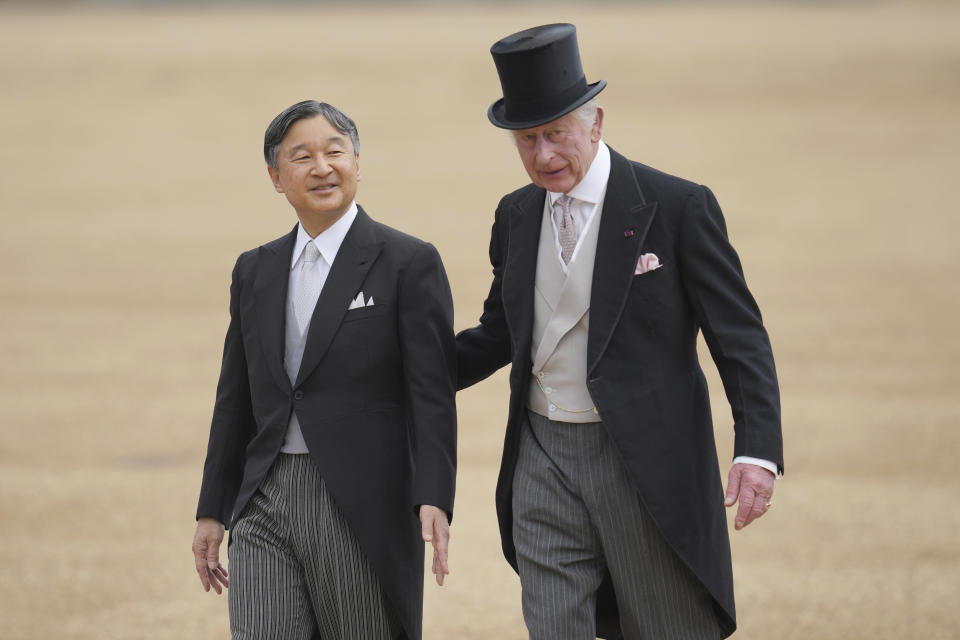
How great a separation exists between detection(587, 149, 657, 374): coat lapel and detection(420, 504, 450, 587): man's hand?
490mm

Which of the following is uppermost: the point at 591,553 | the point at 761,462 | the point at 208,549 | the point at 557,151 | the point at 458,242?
the point at 557,151

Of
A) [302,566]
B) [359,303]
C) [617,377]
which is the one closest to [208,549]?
[302,566]

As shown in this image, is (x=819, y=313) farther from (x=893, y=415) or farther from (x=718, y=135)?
(x=718, y=135)

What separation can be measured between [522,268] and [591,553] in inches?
28.2

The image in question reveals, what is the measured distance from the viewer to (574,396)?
10.8 ft

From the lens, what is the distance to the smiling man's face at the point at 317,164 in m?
3.25

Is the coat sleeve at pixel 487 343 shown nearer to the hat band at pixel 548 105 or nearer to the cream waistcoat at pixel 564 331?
the cream waistcoat at pixel 564 331

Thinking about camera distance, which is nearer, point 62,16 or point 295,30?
point 295,30

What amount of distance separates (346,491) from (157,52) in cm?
2672

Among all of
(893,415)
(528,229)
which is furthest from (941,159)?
(528,229)

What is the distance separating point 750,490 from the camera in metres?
3.12

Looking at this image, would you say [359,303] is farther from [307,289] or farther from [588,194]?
[588,194]

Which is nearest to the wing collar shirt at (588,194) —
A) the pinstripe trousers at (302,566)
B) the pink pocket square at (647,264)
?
the pink pocket square at (647,264)

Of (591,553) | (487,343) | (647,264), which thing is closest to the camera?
(647,264)
